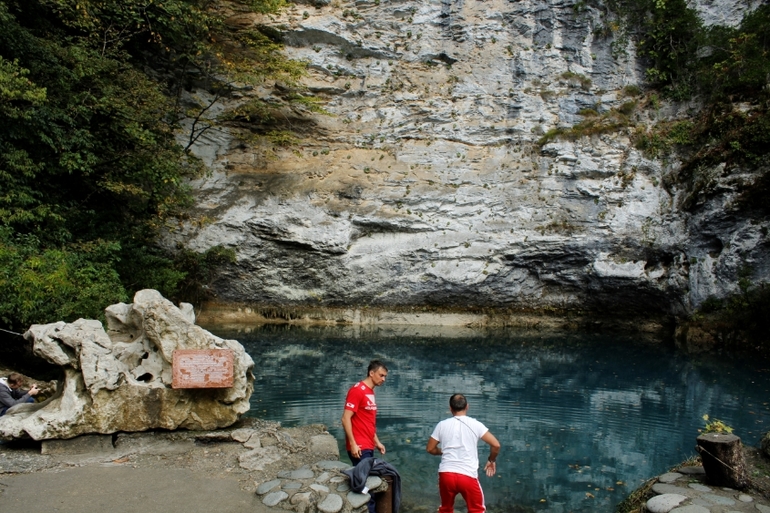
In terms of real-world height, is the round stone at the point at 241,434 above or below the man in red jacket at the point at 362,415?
below

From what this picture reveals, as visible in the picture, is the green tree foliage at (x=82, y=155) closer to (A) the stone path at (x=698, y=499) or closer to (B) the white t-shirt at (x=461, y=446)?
(B) the white t-shirt at (x=461, y=446)

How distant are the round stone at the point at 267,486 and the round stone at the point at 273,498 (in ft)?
0.28

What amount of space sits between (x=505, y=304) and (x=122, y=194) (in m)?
13.7

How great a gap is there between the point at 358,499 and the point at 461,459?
3.62ft

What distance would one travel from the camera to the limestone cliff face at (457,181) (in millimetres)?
20688

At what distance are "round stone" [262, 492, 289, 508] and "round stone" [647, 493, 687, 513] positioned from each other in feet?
10.7

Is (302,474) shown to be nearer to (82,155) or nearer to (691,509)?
(691,509)

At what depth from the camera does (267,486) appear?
5574mm

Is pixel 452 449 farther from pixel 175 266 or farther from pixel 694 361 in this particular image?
pixel 175 266

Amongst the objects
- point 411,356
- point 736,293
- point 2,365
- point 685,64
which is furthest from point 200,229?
point 685,64

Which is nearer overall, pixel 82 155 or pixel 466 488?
pixel 466 488

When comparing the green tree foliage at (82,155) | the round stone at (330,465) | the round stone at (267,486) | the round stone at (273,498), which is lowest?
the round stone at (273,498)

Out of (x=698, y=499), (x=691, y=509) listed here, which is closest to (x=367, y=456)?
(x=691, y=509)

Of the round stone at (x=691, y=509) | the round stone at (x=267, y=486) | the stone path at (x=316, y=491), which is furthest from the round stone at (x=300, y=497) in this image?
the round stone at (x=691, y=509)
